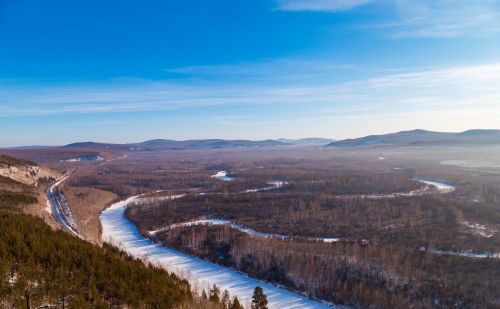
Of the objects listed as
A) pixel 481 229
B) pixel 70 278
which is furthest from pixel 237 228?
pixel 70 278

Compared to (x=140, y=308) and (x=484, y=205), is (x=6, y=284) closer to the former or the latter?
(x=140, y=308)

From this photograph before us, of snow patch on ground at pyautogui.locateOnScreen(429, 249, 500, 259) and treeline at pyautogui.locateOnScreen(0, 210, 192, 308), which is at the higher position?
treeline at pyautogui.locateOnScreen(0, 210, 192, 308)

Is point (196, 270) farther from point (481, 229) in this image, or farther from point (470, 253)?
point (481, 229)

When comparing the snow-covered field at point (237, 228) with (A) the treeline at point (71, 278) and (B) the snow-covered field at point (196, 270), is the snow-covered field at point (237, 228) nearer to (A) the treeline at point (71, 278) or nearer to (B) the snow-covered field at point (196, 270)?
(B) the snow-covered field at point (196, 270)

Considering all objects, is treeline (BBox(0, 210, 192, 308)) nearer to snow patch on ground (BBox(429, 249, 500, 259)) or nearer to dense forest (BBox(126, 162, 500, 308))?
dense forest (BBox(126, 162, 500, 308))

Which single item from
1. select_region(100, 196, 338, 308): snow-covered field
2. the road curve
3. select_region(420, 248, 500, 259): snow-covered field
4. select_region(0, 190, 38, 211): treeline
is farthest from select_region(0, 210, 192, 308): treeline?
select_region(420, 248, 500, 259): snow-covered field
